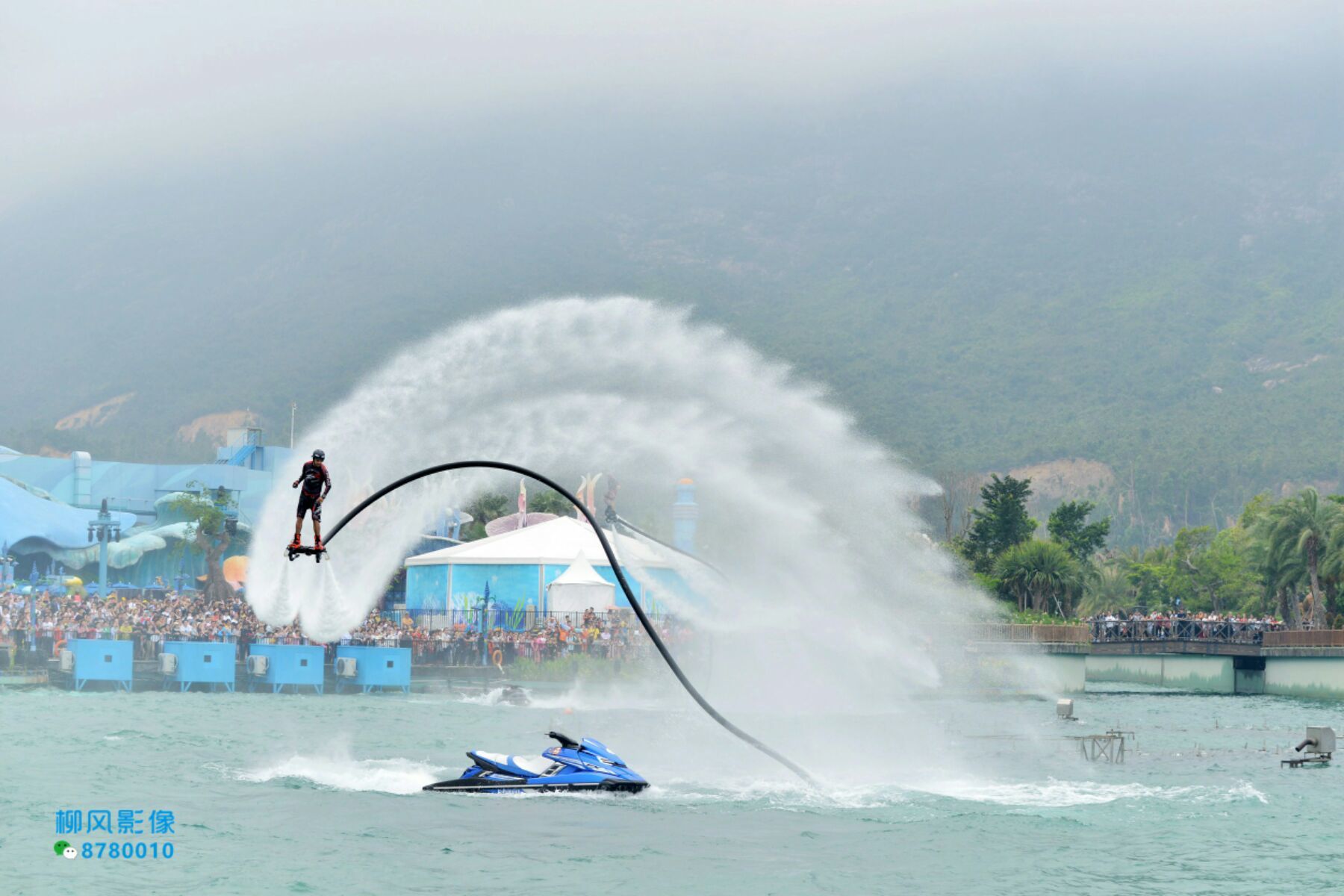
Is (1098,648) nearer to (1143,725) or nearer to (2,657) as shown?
(1143,725)

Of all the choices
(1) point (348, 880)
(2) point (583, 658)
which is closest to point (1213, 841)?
(1) point (348, 880)

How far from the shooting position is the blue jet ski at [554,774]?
32.5 metres

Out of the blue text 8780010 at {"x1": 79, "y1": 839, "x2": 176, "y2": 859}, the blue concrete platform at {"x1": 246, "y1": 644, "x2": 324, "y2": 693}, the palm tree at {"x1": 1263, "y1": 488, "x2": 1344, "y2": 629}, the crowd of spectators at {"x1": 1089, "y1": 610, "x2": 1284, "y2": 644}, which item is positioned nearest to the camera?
the blue text 8780010 at {"x1": 79, "y1": 839, "x2": 176, "y2": 859}

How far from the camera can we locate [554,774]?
3288cm

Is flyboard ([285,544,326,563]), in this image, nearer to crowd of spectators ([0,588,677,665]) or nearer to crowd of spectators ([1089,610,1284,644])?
crowd of spectators ([0,588,677,665])

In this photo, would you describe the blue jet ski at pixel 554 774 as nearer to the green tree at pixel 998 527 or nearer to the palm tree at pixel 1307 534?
the green tree at pixel 998 527

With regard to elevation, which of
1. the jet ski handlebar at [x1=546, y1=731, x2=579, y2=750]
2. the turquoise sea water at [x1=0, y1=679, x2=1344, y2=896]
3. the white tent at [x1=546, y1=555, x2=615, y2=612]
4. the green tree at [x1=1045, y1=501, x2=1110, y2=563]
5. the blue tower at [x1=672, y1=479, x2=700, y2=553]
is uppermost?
the green tree at [x1=1045, y1=501, x2=1110, y2=563]

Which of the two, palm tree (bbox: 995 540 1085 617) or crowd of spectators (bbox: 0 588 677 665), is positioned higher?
palm tree (bbox: 995 540 1085 617)

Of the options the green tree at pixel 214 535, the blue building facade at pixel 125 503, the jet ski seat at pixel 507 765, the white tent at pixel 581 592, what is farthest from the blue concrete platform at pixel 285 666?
the blue building facade at pixel 125 503

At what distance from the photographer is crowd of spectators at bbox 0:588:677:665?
59688 millimetres

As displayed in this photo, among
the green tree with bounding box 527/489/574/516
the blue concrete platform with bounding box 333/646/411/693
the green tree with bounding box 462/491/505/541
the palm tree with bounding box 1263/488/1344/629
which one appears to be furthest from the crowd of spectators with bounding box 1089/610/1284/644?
the green tree with bounding box 462/491/505/541

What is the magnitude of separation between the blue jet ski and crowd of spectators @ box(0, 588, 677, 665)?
23.3 metres

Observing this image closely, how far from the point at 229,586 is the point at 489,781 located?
217 ft

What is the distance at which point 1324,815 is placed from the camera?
34.6 m
